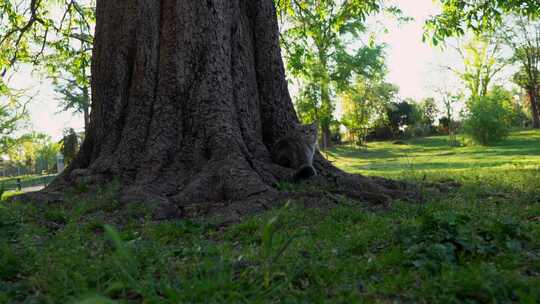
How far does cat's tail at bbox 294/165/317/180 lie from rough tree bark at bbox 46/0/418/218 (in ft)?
0.52

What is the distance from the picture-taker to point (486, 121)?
33.8 meters

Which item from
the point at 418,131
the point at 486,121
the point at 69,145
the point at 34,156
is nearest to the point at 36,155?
the point at 34,156

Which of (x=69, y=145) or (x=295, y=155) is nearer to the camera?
(x=295, y=155)

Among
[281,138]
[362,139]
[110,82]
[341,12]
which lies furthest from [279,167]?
[362,139]

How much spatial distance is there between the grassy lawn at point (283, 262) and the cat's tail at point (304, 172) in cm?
199

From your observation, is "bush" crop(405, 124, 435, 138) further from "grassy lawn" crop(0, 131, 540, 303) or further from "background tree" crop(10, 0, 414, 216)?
"grassy lawn" crop(0, 131, 540, 303)

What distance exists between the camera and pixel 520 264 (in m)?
2.94

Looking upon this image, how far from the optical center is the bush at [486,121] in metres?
33.6

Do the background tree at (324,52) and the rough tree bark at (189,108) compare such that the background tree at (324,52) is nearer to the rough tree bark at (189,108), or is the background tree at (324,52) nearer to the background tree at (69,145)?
the rough tree bark at (189,108)

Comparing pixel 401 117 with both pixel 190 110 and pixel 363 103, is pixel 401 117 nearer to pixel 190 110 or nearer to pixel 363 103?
pixel 363 103

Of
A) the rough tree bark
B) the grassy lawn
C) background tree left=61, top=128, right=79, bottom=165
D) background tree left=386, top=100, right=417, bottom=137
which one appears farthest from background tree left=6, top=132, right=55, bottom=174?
the grassy lawn

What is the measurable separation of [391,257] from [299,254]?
71cm

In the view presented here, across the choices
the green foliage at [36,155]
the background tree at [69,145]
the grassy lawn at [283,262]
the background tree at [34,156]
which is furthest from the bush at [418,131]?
the background tree at [34,156]

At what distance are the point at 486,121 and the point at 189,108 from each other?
32903 millimetres
